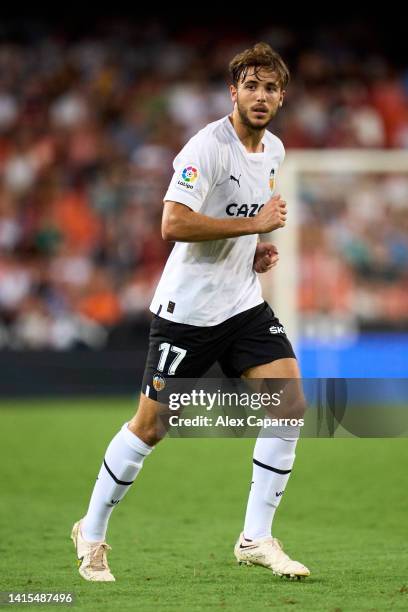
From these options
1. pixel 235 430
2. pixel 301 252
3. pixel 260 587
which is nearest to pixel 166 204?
pixel 235 430

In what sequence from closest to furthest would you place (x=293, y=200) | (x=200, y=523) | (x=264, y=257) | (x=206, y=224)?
(x=206, y=224) < (x=264, y=257) < (x=200, y=523) < (x=293, y=200)

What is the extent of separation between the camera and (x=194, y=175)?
4.81 meters

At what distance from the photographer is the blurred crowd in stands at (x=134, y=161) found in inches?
515

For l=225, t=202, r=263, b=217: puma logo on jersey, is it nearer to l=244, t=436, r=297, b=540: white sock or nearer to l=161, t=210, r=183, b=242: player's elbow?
l=161, t=210, r=183, b=242: player's elbow

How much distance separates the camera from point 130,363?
42.4 feet

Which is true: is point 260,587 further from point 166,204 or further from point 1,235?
point 1,235

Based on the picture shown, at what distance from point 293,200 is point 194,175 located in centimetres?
731

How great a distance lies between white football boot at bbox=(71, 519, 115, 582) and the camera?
194 inches

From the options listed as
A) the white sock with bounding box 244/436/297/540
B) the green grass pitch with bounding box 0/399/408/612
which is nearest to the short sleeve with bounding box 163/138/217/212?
the white sock with bounding box 244/436/297/540

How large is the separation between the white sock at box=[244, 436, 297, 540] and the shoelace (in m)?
0.63

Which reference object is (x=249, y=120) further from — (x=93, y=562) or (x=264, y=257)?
(x=93, y=562)

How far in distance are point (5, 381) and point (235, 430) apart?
8011 mm

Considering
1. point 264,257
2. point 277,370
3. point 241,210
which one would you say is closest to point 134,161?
point 264,257

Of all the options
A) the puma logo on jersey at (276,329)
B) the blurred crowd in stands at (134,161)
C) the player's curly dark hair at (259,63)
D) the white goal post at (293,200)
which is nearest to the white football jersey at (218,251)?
the puma logo on jersey at (276,329)
